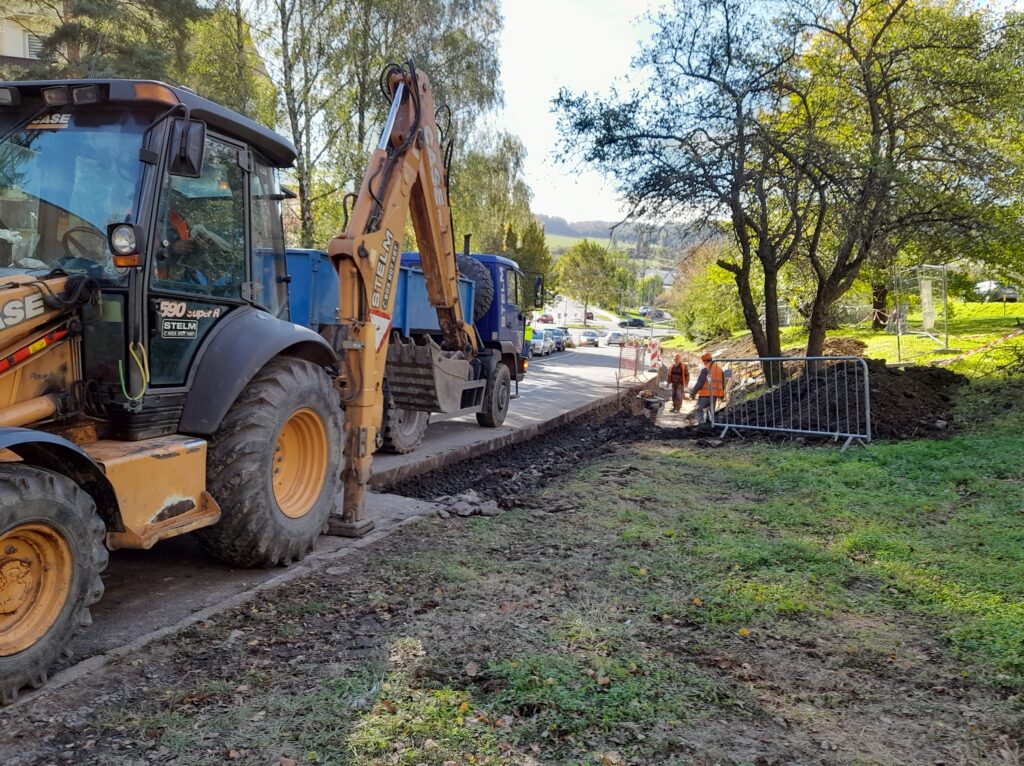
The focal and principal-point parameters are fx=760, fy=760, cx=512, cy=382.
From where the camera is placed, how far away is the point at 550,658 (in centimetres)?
378

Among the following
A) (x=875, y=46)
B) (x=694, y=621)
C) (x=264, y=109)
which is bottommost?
(x=694, y=621)

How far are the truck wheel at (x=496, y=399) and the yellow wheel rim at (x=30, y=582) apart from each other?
8682 mm

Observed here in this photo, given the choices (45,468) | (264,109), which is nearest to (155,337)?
(45,468)

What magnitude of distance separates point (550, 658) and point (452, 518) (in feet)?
10.3

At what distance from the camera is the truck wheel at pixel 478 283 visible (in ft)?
40.0

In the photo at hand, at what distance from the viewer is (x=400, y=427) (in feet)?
32.1

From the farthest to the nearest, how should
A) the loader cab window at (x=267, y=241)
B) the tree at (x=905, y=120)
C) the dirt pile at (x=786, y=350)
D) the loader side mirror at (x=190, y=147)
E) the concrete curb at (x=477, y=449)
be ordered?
the dirt pile at (x=786, y=350) → the tree at (x=905, y=120) → the concrete curb at (x=477, y=449) → the loader cab window at (x=267, y=241) → the loader side mirror at (x=190, y=147)

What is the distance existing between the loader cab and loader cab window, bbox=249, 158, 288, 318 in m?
0.75

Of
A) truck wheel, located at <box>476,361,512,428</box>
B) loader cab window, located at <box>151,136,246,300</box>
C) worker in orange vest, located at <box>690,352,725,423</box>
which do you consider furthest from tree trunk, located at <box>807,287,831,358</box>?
loader cab window, located at <box>151,136,246,300</box>

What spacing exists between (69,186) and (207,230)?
799 mm

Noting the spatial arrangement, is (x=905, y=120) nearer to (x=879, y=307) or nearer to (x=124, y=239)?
(x=124, y=239)

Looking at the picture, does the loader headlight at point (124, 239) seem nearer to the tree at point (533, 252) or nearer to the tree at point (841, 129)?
the tree at point (841, 129)

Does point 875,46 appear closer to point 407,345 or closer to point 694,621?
point 407,345

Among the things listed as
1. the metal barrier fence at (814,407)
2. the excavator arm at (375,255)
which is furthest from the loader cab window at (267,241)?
the metal barrier fence at (814,407)
